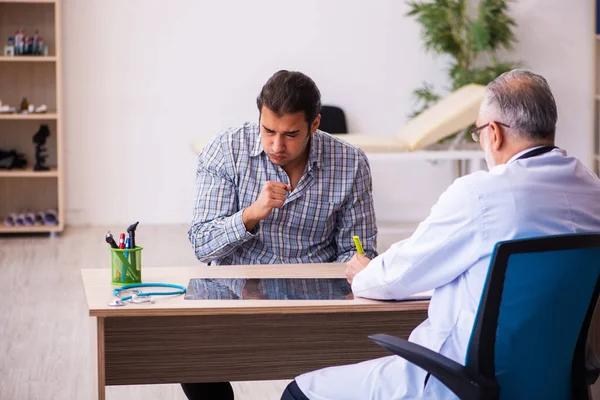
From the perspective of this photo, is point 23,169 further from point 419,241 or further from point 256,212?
point 419,241

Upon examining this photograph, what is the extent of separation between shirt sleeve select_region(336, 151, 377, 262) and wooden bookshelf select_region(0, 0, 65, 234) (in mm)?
3634

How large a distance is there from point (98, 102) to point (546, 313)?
5067 mm

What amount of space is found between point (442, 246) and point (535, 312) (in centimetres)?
23

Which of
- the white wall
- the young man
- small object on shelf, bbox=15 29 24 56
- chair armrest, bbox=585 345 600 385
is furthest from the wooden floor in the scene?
chair armrest, bbox=585 345 600 385

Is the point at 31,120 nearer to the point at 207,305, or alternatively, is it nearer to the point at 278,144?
the point at 278,144

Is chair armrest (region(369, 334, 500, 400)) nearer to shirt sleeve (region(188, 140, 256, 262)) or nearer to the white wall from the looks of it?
shirt sleeve (region(188, 140, 256, 262))

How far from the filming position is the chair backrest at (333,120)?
638 centimetres

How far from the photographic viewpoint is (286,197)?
9.06 feet

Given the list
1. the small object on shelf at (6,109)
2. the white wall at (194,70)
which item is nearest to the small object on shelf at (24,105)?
the small object on shelf at (6,109)

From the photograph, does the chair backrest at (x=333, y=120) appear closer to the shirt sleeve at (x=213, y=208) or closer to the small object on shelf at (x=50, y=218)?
the small object on shelf at (x=50, y=218)

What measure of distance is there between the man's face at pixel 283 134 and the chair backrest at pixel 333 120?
12.0 feet

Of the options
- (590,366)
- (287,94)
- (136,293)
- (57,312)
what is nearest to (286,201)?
(287,94)

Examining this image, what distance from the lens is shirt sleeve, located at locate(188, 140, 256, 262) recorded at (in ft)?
8.87

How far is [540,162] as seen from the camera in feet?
6.17
